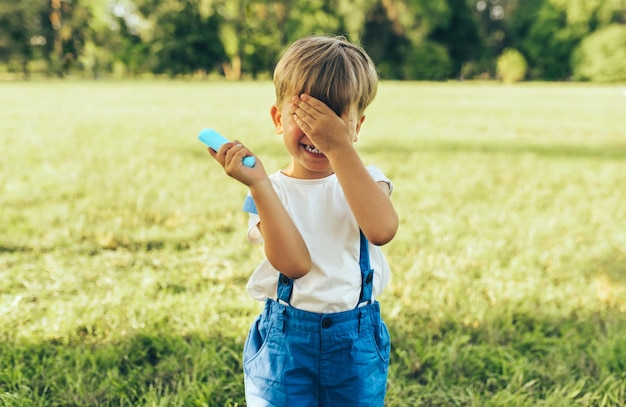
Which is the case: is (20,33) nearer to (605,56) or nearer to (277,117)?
(605,56)

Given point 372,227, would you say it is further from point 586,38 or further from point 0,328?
point 586,38

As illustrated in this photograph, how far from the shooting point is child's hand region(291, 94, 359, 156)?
3.73 feet

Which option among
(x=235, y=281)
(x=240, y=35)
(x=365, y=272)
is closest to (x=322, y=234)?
(x=365, y=272)

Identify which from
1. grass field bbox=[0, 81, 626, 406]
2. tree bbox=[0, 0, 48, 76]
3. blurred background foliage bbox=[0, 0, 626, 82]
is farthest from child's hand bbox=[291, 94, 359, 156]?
tree bbox=[0, 0, 48, 76]

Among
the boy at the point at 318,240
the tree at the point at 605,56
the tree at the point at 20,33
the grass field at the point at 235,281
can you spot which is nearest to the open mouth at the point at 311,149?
the boy at the point at 318,240

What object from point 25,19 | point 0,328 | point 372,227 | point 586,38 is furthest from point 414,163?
point 586,38

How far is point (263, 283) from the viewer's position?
1415 millimetres

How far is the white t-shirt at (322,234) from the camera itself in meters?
1.33

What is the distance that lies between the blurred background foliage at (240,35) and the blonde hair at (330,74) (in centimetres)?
3767

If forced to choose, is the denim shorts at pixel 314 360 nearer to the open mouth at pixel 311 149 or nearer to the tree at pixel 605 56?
the open mouth at pixel 311 149

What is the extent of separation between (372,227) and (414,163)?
16.8ft

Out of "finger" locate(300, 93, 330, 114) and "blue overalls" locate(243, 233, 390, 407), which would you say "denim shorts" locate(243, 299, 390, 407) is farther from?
"finger" locate(300, 93, 330, 114)

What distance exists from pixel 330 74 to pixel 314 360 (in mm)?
655

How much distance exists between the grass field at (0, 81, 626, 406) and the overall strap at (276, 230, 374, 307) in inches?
26.2
